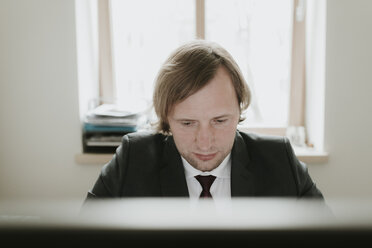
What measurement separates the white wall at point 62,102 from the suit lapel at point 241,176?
3.72 feet

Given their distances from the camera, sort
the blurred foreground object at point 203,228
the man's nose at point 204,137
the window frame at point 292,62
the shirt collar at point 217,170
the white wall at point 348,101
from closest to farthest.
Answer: the blurred foreground object at point 203,228
the man's nose at point 204,137
the shirt collar at point 217,170
the white wall at point 348,101
the window frame at point 292,62

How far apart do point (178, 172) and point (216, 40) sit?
1490 mm

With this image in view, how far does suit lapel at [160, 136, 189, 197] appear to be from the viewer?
4.70ft

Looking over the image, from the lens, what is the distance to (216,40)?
9.07 feet

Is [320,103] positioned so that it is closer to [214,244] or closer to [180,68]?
[180,68]

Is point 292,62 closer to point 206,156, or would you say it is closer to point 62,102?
point 62,102

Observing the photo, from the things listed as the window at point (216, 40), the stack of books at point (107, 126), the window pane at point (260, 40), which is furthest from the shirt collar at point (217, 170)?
the window pane at point (260, 40)

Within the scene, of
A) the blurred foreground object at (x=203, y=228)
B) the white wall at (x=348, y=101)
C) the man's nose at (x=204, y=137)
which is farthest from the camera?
the white wall at (x=348, y=101)

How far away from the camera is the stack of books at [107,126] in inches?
97.0

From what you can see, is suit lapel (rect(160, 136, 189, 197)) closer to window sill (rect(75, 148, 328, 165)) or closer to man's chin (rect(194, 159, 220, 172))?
man's chin (rect(194, 159, 220, 172))

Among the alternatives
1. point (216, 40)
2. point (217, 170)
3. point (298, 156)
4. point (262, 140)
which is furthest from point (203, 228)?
point (216, 40)

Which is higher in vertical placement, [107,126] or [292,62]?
[292,62]

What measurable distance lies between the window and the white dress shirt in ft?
4.11

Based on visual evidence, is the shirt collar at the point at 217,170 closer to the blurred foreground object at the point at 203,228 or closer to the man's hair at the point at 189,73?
the man's hair at the point at 189,73
